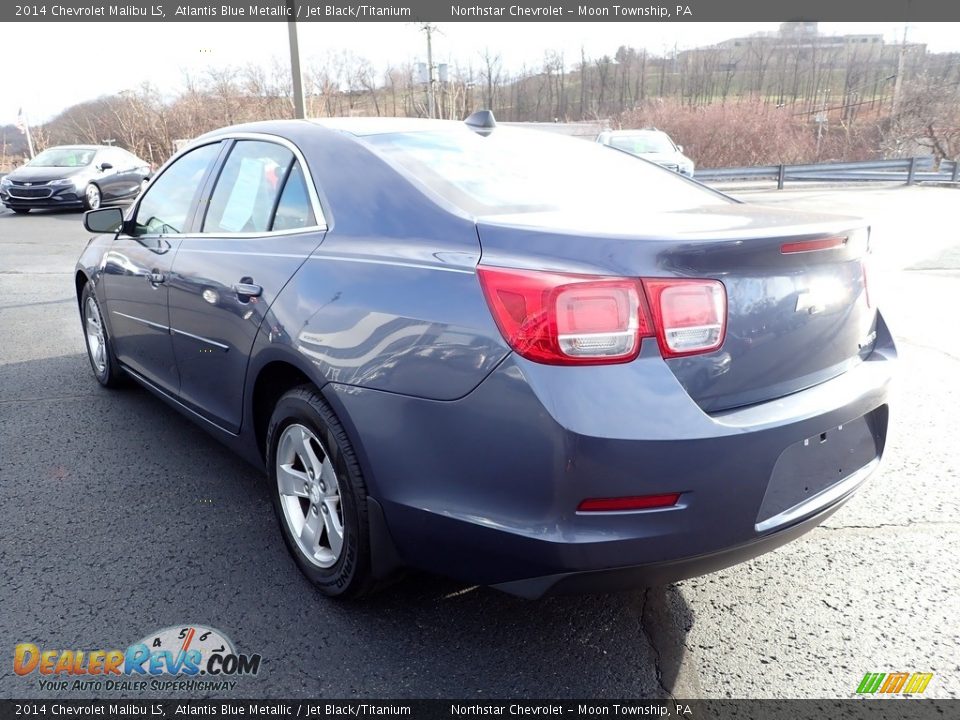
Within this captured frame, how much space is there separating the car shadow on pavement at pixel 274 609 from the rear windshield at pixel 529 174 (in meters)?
1.33

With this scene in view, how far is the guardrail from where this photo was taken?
22.2 metres

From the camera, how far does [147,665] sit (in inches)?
88.0

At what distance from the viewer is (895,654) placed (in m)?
2.24

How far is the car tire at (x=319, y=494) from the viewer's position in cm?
226

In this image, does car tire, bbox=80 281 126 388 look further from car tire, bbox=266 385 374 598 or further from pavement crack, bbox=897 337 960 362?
pavement crack, bbox=897 337 960 362

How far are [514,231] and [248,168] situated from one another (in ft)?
5.43

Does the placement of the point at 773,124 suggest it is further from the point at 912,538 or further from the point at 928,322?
the point at 912,538

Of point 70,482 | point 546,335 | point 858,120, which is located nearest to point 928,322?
point 546,335

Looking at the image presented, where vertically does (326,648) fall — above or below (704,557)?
below

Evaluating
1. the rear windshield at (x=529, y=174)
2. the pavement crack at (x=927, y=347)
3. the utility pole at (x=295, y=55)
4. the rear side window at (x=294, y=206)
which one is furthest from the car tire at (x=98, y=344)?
the pavement crack at (x=927, y=347)

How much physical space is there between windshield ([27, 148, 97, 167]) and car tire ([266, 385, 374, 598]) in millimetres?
16553

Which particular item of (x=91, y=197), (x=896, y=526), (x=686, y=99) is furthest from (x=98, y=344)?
(x=686, y=99)

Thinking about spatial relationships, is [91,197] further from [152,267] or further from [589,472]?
[589,472]

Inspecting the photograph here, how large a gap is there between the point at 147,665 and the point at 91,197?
1653 centimetres
